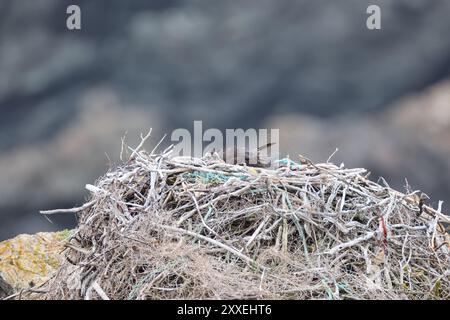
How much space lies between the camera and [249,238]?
7121mm

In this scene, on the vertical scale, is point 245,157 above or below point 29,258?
above

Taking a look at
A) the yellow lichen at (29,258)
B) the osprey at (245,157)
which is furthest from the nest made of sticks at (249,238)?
the yellow lichen at (29,258)

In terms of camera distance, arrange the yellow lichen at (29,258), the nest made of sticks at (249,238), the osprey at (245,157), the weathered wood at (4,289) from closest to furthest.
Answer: the nest made of sticks at (249,238) → the osprey at (245,157) → the weathered wood at (4,289) → the yellow lichen at (29,258)

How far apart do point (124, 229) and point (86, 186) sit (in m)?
1.34

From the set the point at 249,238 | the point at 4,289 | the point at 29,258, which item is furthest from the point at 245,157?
the point at 29,258

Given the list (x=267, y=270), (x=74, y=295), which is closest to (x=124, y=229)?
(x=74, y=295)

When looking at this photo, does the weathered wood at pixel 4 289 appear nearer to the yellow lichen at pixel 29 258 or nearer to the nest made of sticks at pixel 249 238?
the yellow lichen at pixel 29 258

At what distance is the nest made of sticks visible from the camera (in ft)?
22.0

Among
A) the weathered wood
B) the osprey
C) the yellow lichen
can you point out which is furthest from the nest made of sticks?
the yellow lichen

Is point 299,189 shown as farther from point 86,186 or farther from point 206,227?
point 86,186

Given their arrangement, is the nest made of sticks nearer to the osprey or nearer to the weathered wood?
the osprey

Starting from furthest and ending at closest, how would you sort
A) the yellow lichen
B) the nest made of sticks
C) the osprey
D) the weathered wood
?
1. the yellow lichen
2. the weathered wood
3. the osprey
4. the nest made of sticks

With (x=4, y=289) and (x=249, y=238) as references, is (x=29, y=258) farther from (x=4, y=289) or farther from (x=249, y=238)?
(x=249, y=238)

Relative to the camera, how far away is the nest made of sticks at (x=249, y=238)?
6.70m
